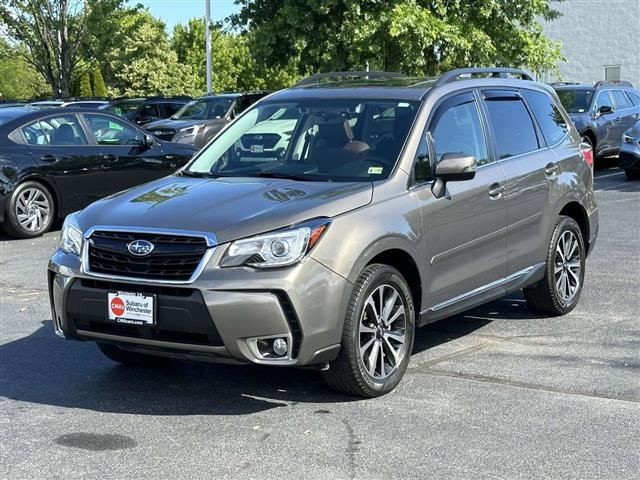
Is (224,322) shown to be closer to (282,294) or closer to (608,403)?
(282,294)

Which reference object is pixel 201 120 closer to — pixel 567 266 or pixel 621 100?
pixel 621 100

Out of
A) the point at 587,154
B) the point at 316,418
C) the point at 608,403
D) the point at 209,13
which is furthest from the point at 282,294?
the point at 209,13

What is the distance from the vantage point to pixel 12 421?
5168 millimetres

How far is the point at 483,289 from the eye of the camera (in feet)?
21.4

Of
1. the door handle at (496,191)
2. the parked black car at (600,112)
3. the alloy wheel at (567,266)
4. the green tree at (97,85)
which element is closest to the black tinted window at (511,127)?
the door handle at (496,191)

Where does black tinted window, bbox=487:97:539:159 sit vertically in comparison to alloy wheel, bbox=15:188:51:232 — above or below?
above

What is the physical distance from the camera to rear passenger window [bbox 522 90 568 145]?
7512 millimetres

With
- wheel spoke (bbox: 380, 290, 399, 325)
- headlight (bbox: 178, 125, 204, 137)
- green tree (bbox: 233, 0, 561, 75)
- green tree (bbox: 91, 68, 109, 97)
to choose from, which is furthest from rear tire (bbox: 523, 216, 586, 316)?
green tree (bbox: 91, 68, 109, 97)

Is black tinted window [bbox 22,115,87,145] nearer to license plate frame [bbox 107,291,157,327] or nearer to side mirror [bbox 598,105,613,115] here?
license plate frame [bbox 107,291,157,327]

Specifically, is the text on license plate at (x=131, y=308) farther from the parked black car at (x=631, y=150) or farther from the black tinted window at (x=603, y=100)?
the black tinted window at (x=603, y=100)

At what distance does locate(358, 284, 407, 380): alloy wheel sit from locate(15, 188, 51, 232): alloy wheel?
7.87 meters

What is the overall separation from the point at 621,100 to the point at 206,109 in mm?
8683

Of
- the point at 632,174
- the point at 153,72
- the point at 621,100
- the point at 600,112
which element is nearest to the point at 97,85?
the point at 153,72

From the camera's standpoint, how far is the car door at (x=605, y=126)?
1948 centimetres
